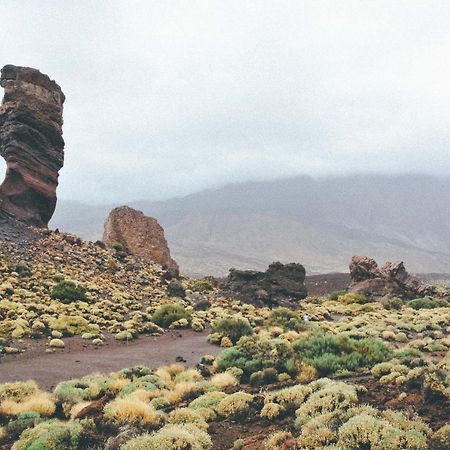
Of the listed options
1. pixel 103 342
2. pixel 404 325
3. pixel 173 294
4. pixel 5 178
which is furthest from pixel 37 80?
pixel 404 325

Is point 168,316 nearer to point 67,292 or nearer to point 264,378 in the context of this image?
point 67,292

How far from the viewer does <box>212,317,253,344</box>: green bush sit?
27.2 metres

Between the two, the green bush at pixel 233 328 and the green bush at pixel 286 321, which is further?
the green bush at pixel 286 321

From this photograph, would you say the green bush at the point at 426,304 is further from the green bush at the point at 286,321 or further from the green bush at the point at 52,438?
the green bush at the point at 52,438

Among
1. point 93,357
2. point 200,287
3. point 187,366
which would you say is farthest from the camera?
point 200,287

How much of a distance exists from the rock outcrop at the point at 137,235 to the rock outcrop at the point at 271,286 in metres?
12.5

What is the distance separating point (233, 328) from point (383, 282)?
35.8 metres

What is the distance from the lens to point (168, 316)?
1257 inches

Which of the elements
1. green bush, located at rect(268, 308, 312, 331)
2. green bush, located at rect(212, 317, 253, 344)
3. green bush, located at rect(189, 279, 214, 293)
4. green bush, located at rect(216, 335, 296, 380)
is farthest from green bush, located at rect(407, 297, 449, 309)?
green bush, located at rect(216, 335, 296, 380)

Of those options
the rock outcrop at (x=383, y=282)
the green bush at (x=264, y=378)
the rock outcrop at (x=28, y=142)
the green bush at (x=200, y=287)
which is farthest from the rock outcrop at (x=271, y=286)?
the green bush at (x=264, y=378)

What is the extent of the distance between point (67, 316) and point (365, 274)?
139 feet

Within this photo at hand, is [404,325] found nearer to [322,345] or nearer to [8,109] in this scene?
[322,345]

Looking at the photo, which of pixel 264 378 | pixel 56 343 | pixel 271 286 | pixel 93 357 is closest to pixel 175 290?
pixel 271 286

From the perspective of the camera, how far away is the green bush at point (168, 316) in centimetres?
3172
